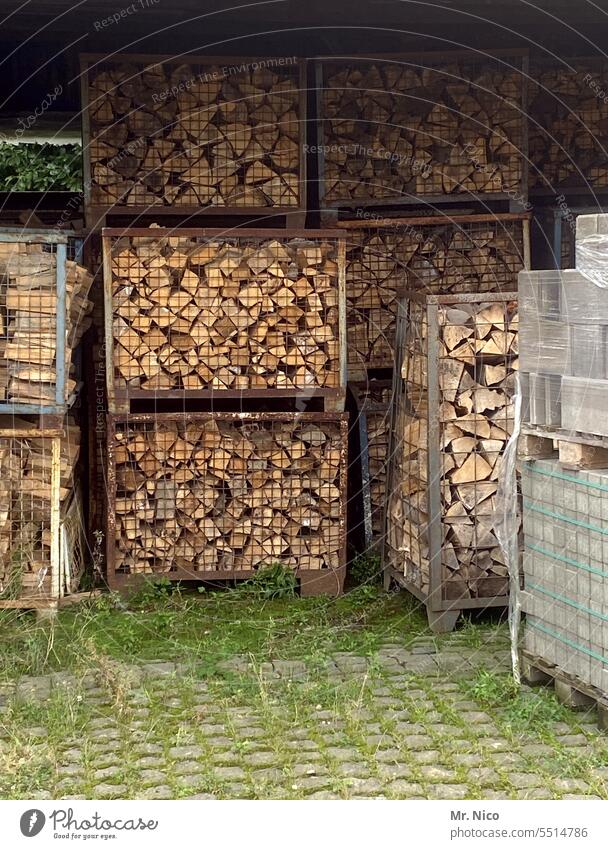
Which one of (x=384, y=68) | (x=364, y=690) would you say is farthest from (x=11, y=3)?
(x=364, y=690)

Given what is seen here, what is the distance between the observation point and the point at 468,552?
7930 millimetres

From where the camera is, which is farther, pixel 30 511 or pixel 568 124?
pixel 568 124

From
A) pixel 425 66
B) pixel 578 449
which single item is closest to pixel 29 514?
pixel 578 449

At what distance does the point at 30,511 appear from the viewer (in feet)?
26.7

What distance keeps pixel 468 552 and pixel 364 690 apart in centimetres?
173

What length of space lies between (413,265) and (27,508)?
3.90 meters

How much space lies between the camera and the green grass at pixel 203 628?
717 cm

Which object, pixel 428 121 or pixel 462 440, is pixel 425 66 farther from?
pixel 462 440

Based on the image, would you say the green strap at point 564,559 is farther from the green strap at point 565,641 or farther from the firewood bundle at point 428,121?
the firewood bundle at point 428,121

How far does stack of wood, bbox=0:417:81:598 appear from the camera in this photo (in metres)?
8.07

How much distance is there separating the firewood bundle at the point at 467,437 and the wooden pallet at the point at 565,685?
1378mm

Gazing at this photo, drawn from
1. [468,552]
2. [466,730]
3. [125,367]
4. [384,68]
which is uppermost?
[384,68]

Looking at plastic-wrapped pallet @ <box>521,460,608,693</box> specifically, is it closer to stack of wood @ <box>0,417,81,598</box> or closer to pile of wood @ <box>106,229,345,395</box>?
pile of wood @ <box>106,229,345,395</box>

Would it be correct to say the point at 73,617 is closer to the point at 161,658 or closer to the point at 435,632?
the point at 161,658
